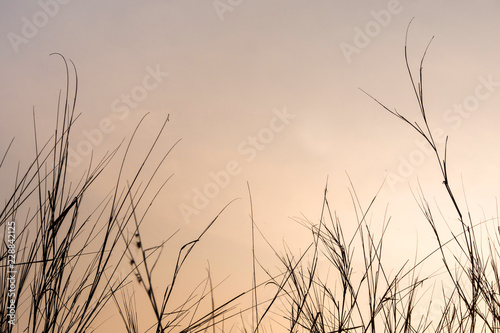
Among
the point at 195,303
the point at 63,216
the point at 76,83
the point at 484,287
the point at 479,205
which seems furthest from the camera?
the point at 479,205

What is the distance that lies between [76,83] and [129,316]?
2.14 feet

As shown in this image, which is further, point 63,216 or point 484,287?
point 484,287

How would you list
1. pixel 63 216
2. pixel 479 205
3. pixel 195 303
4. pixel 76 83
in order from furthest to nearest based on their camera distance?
pixel 479 205, pixel 195 303, pixel 76 83, pixel 63 216

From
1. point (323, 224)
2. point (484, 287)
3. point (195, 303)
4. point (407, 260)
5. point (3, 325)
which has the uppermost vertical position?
point (323, 224)

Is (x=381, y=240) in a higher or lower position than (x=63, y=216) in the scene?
higher

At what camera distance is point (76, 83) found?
111 centimetres

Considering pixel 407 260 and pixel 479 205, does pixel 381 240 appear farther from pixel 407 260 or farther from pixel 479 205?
pixel 479 205

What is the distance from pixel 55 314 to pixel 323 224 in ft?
3.23

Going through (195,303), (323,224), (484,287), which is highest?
(323,224)

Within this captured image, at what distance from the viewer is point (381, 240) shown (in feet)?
5.59

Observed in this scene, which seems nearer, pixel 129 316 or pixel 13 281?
pixel 13 281

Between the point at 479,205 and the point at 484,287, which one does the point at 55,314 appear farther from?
the point at 479,205

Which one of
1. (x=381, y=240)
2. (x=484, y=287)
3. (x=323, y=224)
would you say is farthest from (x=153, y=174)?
(x=484, y=287)

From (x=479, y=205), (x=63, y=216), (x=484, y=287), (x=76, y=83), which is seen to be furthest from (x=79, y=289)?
(x=479, y=205)
